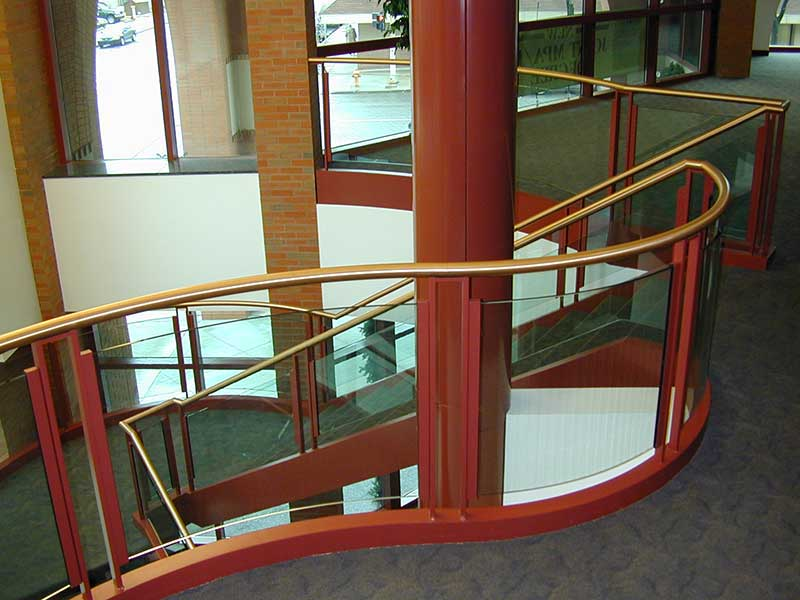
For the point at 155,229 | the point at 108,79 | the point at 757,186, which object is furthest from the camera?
the point at 108,79

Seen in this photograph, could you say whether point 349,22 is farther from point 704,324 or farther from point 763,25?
point 763,25

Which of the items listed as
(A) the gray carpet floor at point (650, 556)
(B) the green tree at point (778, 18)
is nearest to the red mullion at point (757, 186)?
(A) the gray carpet floor at point (650, 556)

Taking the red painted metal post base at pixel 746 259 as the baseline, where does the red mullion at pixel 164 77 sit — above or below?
above

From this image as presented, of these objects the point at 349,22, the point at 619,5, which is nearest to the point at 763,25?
the point at 619,5

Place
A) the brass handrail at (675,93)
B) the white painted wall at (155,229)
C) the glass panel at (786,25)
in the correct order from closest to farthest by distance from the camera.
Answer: the brass handrail at (675,93), the white painted wall at (155,229), the glass panel at (786,25)

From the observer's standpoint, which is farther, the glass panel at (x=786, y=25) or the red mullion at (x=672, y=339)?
the glass panel at (x=786, y=25)

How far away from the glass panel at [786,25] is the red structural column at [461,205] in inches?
475

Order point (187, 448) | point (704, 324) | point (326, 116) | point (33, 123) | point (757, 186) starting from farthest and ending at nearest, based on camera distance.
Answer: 1. point (33, 123)
2. point (326, 116)
3. point (757, 186)
4. point (704, 324)
5. point (187, 448)

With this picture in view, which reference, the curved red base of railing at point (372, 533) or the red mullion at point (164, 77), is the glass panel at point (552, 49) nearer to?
the red mullion at point (164, 77)

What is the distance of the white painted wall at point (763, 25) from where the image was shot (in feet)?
43.0

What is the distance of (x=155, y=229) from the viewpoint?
9109mm

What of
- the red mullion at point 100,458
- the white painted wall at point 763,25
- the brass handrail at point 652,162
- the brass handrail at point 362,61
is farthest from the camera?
A: the white painted wall at point 763,25

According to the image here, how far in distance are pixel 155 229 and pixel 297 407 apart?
6.71 metres

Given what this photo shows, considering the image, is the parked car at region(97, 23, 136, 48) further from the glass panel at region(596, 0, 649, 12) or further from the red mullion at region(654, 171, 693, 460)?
the red mullion at region(654, 171, 693, 460)
